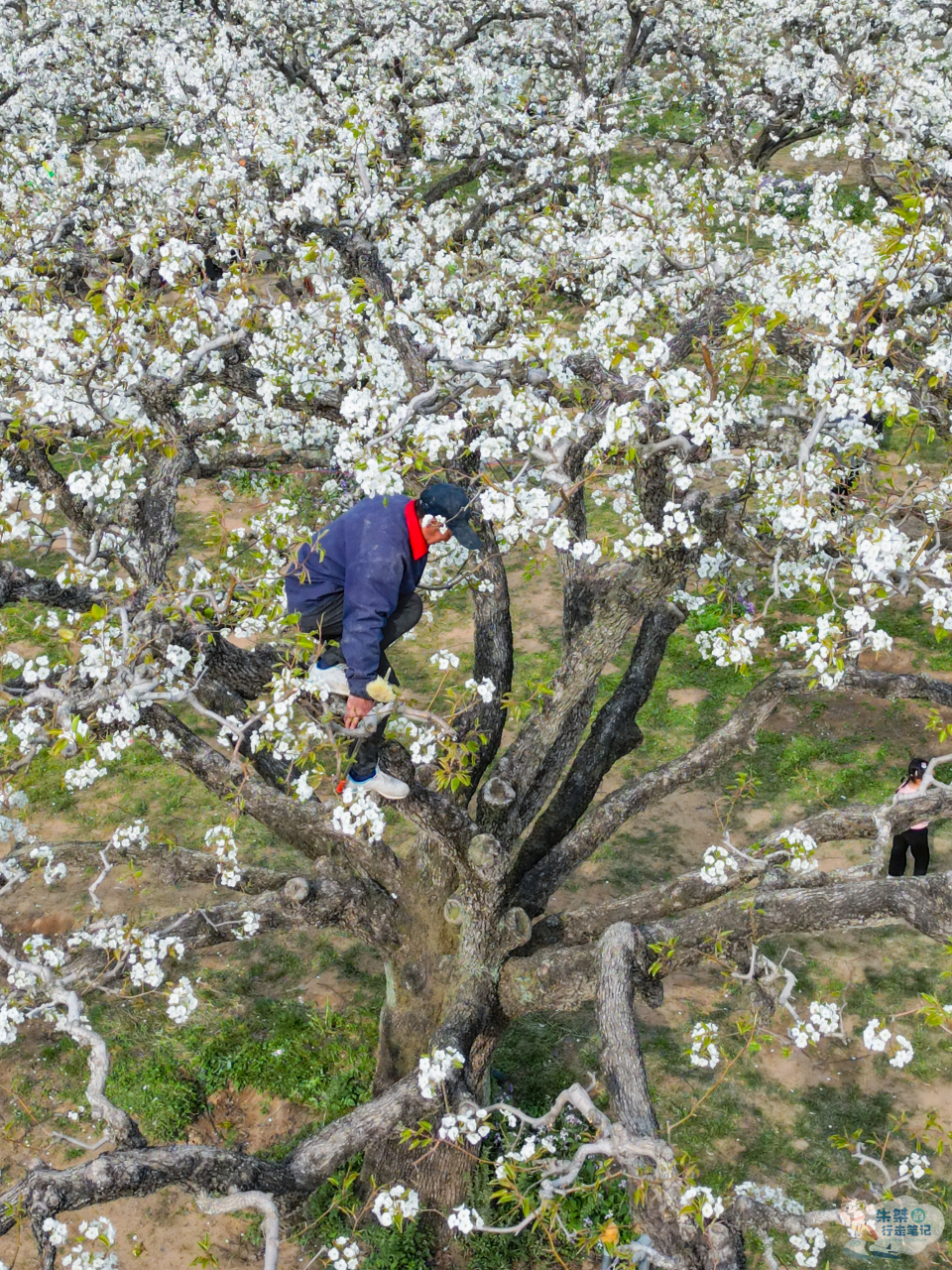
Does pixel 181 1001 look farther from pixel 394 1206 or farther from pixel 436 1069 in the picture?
pixel 394 1206

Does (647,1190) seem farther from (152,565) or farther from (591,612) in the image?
(152,565)

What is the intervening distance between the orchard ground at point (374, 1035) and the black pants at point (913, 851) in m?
0.76

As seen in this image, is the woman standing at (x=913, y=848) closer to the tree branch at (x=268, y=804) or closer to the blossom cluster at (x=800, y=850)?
the blossom cluster at (x=800, y=850)

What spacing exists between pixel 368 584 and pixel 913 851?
6892 mm

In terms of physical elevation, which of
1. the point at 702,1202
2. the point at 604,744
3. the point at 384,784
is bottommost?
the point at 702,1202

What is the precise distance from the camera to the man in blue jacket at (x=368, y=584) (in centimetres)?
579

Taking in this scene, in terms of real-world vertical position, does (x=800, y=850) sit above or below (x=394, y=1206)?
above

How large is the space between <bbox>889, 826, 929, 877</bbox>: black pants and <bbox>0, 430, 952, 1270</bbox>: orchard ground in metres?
0.76

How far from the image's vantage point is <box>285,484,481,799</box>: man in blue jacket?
228 inches

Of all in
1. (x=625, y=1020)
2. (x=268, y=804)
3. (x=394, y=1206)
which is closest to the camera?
(x=394, y=1206)

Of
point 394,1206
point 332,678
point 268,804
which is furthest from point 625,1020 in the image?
point 268,804

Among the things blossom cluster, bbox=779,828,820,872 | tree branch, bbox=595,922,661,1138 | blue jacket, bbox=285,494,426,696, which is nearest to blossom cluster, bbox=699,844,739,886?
blossom cluster, bbox=779,828,820,872

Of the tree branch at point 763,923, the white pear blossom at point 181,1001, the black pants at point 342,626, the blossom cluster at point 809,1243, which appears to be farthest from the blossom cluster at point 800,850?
the white pear blossom at point 181,1001

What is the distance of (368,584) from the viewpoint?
584cm
